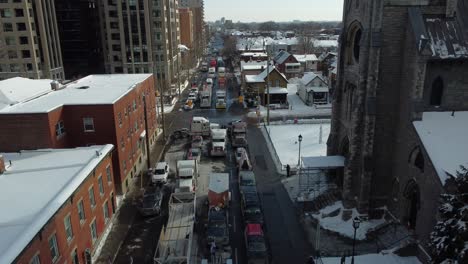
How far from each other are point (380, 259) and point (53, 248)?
16.8 metres

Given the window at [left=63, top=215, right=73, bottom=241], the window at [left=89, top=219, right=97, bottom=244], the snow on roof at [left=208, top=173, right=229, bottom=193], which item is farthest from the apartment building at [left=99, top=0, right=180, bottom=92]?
the window at [left=63, top=215, right=73, bottom=241]

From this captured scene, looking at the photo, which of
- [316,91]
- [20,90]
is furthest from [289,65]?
[20,90]

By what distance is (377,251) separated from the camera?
68.1 feet

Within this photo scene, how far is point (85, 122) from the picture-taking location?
1048 inches

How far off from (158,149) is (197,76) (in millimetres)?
56477

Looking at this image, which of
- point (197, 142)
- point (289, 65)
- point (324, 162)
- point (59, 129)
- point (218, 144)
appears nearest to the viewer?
point (59, 129)

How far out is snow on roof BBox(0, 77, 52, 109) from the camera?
97.1 ft

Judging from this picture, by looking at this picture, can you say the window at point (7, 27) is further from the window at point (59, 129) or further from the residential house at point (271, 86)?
the window at point (59, 129)

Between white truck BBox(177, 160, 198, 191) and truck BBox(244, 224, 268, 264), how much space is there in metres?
6.66

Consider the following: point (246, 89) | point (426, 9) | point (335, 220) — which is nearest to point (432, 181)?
point (335, 220)

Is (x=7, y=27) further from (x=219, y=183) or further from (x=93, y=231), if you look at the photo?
(x=219, y=183)

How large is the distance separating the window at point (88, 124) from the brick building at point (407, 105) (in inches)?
740

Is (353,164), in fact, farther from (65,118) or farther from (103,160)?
(65,118)

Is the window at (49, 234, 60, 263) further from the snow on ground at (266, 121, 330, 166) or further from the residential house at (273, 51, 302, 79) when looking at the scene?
the residential house at (273, 51, 302, 79)
